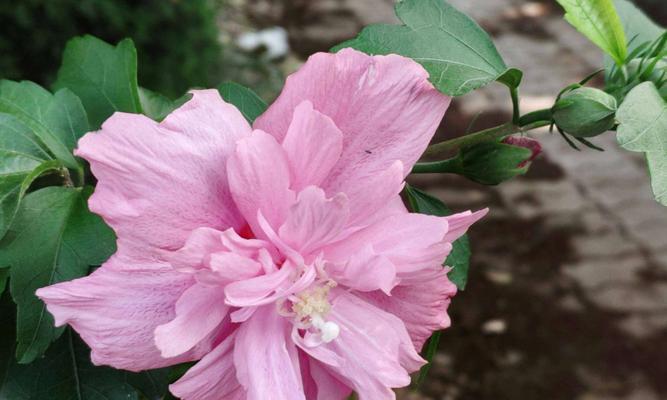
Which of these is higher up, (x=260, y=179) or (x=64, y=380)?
(x=260, y=179)

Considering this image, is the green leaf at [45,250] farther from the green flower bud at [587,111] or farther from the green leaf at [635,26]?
the green leaf at [635,26]

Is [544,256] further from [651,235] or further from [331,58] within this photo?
[331,58]

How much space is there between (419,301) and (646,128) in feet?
0.69

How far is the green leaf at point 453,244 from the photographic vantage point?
2.36 feet

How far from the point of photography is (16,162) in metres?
0.65

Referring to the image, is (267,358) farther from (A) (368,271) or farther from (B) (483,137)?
(B) (483,137)

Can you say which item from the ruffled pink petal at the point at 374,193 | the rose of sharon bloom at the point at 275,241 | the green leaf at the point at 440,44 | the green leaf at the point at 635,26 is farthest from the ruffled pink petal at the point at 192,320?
the green leaf at the point at 635,26

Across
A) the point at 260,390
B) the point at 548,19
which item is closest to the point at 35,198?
the point at 260,390

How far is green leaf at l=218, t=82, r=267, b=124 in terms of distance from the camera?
0.68 m

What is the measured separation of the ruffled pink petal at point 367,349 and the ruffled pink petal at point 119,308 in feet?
0.33

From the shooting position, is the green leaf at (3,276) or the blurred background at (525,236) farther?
the blurred background at (525,236)

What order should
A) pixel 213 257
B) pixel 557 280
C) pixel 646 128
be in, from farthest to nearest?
pixel 557 280 < pixel 646 128 < pixel 213 257

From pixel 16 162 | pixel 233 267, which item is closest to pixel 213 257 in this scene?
pixel 233 267

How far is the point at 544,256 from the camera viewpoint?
3.20 metres
